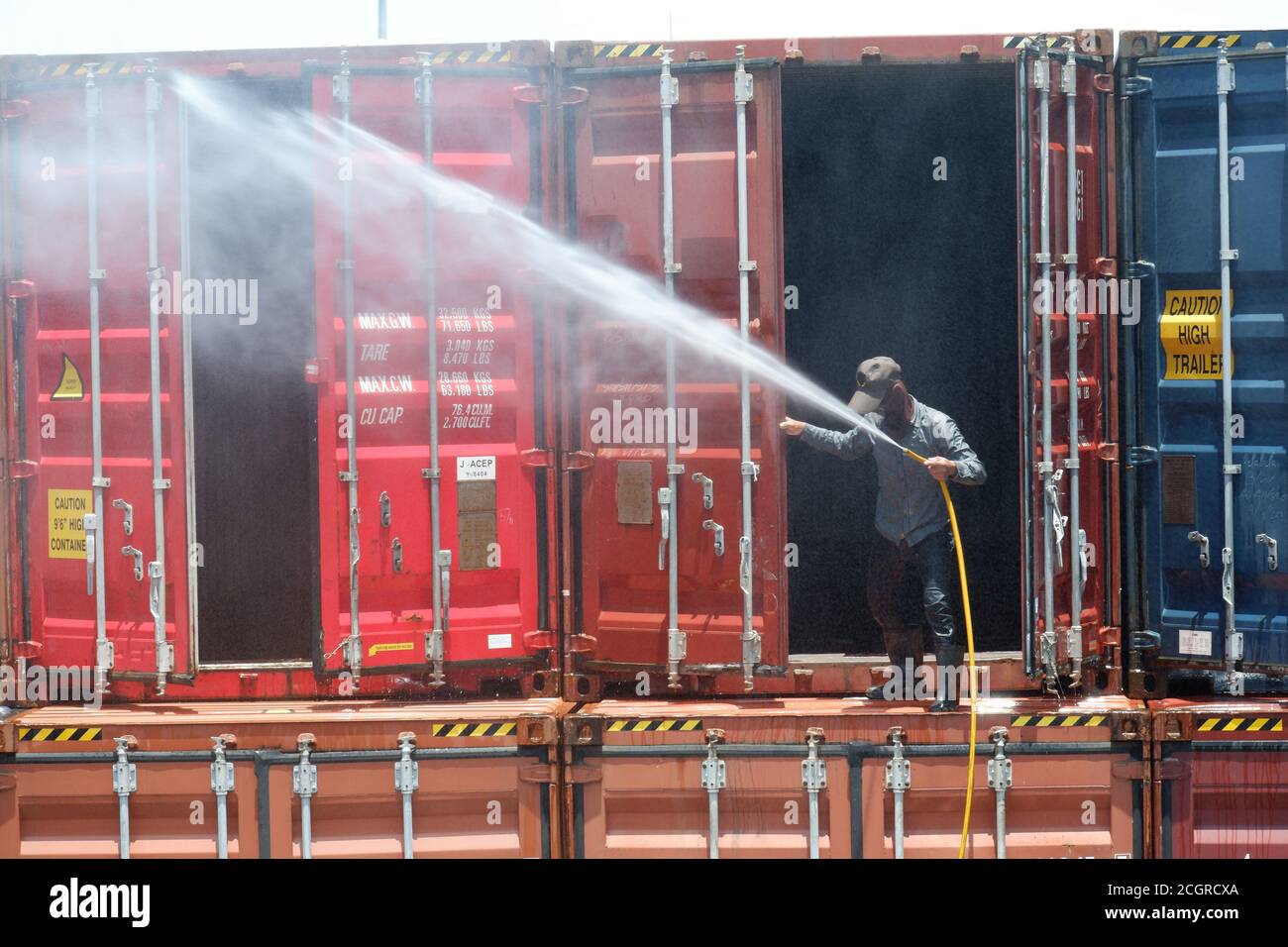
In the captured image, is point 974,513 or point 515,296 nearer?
point 515,296

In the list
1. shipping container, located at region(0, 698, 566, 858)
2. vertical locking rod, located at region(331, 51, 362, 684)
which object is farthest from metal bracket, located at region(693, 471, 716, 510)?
vertical locking rod, located at region(331, 51, 362, 684)

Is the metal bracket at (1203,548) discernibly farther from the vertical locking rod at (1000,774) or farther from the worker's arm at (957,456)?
the vertical locking rod at (1000,774)

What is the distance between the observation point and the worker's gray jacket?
6383 mm

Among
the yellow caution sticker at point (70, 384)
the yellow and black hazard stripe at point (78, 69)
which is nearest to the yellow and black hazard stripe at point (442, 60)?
the yellow and black hazard stripe at point (78, 69)

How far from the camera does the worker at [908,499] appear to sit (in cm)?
635

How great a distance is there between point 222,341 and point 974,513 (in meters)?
4.51

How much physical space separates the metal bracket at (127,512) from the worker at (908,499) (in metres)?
3.61

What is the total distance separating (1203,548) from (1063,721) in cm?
125

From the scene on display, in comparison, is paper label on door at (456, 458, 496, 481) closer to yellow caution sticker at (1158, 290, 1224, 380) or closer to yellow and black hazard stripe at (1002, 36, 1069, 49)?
yellow and black hazard stripe at (1002, 36, 1069, 49)

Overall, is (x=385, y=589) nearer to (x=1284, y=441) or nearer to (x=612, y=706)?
(x=612, y=706)

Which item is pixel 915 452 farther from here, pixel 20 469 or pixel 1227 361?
pixel 20 469

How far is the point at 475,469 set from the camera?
6527 millimetres

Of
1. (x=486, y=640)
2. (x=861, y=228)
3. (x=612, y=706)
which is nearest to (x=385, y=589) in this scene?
(x=486, y=640)
